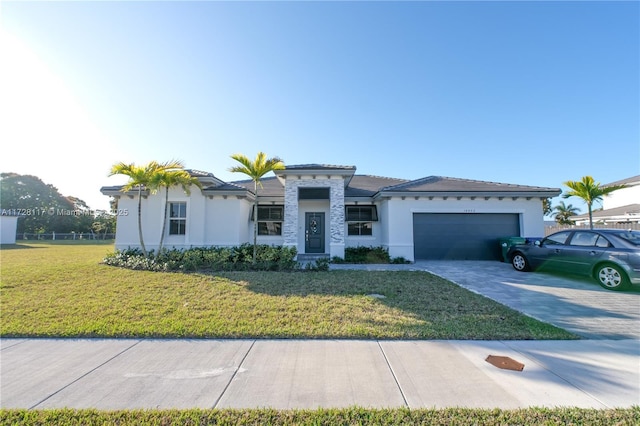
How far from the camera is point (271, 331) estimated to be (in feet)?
14.1

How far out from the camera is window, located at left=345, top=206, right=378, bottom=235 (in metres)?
13.7

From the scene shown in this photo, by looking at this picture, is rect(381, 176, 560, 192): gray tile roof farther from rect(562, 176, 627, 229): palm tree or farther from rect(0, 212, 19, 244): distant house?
rect(0, 212, 19, 244): distant house

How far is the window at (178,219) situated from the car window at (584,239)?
1471 cm

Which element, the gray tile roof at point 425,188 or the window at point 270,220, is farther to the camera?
the window at point 270,220

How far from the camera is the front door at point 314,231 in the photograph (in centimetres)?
1391

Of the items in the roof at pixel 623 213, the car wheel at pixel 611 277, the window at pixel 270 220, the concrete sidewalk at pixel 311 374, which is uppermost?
the roof at pixel 623 213

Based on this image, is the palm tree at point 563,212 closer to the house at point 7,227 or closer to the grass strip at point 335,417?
the grass strip at point 335,417

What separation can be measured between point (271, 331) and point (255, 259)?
20.0 feet

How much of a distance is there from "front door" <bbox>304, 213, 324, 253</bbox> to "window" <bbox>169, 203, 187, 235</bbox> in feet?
19.1

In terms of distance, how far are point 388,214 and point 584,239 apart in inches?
256

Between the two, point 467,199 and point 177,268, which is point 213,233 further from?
point 467,199

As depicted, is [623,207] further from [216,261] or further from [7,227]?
[7,227]

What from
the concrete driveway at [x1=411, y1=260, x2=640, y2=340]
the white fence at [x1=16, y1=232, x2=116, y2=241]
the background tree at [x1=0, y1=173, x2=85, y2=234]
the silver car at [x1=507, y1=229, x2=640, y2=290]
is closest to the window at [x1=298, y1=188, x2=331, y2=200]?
the concrete driveway at [x1=411, y1=260, x2=640, y2=340]

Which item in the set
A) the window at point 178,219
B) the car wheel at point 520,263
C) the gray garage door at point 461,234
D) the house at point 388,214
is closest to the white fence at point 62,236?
the house at point 388,214
